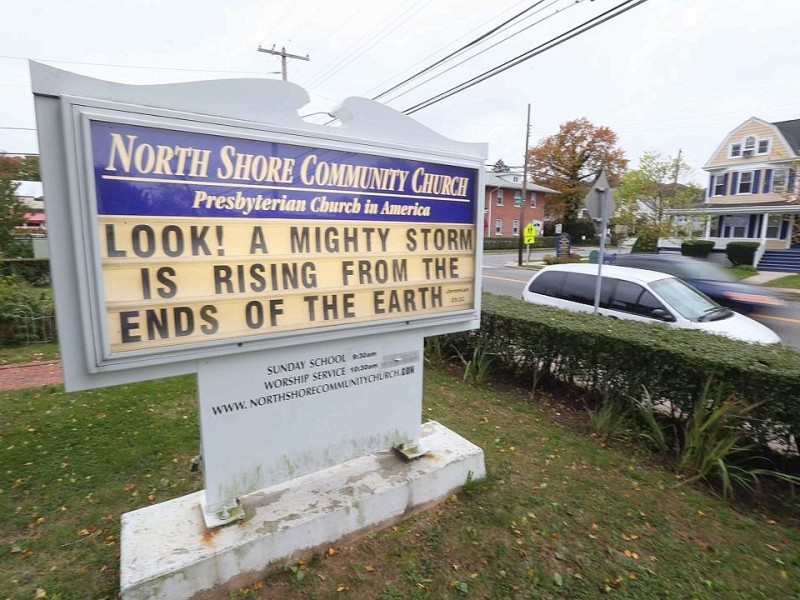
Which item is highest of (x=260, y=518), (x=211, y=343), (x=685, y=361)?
(x=211, y=343)

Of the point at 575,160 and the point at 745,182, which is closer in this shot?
the point at 745,182

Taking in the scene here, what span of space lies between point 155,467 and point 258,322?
7.79 ft

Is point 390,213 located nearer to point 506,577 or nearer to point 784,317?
point 506,577

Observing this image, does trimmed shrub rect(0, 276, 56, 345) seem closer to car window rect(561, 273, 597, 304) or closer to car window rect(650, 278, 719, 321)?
car window rect(561, 273, 597, 304)

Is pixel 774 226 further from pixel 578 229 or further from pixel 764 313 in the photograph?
pixel 578 229

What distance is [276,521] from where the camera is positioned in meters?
2.85

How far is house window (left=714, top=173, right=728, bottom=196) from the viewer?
106 feet

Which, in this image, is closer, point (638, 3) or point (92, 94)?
point (92, 94)

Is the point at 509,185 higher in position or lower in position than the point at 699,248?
higher

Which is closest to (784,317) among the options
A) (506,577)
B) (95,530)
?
(506,577)

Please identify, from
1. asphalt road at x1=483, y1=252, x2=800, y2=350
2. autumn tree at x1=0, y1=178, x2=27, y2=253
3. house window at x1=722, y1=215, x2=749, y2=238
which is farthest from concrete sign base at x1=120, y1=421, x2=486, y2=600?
house window at x1=722, y1=215, x2=749, y2=238

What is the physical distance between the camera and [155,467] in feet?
13.3

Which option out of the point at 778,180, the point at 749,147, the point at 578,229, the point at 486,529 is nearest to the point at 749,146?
the point at 749,147

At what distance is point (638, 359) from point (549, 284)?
13.4 ft
